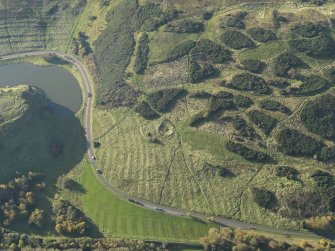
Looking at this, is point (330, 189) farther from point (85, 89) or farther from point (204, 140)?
point (85, 89)

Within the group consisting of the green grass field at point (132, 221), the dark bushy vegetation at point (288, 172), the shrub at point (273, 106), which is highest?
the shrub at point (273, 106)

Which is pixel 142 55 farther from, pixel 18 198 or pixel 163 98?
pixel 18 198

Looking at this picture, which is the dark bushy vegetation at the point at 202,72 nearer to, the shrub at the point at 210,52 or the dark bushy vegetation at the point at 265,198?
the shrub at the point at 210,52

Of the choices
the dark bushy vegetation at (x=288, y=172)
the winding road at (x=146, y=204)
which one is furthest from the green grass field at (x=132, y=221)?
the dark bushy vegetation at (x=288, y=172)

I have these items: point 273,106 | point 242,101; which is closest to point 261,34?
point 242,101

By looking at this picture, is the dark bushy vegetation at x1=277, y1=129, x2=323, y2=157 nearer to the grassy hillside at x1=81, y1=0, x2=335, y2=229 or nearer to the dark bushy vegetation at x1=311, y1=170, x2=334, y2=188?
the grassy hillside at x1=81, y1=0, x2=335, y2=229

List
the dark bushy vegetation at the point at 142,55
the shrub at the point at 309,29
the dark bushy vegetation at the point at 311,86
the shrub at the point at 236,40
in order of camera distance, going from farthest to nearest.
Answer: the dark bushy vegetation at the point at 142,55, the shrub at the point at 236,40, the shrub at the point at 309,29, the dark bushy vegetation at the point at 311,86

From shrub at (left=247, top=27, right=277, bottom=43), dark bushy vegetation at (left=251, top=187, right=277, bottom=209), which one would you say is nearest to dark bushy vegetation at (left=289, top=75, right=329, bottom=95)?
shrub at (left=247, top=27, right=277, bottom=43)
